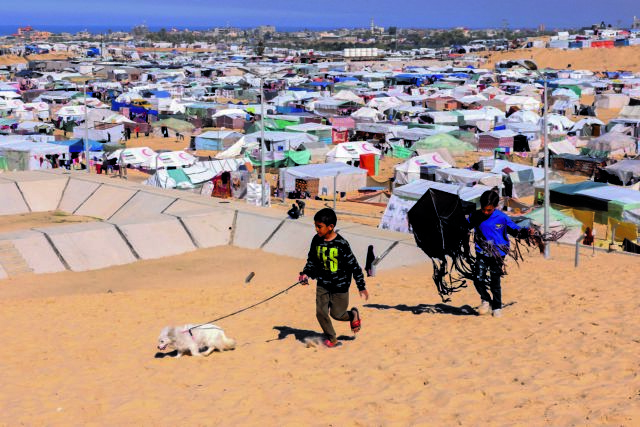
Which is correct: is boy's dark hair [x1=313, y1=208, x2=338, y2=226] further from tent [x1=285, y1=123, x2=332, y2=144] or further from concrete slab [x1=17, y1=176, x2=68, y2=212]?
tent [x1=285, y1=123, x2=332, y2=144]

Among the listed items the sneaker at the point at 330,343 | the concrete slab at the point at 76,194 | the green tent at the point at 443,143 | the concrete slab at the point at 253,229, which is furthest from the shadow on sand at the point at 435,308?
the green tent at the point at 443,143

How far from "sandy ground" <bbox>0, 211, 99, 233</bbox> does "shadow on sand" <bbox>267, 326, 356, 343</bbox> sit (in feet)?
37.8

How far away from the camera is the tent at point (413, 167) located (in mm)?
28984

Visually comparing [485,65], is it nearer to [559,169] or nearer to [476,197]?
[559,169]

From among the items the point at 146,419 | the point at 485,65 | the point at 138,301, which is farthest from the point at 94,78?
the point at 146,419

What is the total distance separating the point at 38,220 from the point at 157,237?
204 inches

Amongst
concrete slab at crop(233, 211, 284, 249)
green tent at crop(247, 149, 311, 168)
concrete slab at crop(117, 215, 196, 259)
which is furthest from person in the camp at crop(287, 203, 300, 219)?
green tent at crop(247, 149, 311, 168)

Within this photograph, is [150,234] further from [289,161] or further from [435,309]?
[289,161]

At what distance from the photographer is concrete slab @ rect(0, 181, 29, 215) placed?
68.0 ft

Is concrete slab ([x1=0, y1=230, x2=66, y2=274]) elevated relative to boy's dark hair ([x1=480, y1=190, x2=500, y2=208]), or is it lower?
lower

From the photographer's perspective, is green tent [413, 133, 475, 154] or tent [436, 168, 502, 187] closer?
tent [436, 168, 502, 187]

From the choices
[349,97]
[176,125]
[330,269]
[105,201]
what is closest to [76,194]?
[105,201]

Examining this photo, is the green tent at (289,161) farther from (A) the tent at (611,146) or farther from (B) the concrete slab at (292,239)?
(B) the concrete slab at (292,239)

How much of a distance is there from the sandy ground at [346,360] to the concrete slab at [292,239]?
375 centimetres
